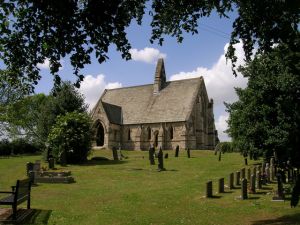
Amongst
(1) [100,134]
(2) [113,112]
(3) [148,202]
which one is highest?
(2) [113,112]

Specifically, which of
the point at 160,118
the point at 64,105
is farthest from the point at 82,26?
the point at 160,118

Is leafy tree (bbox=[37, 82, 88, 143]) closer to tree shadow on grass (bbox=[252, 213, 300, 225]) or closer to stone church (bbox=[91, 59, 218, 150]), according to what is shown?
stone church (bbox=[91, 59, 218, 150])

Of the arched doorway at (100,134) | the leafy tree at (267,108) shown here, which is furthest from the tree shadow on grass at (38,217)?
the arched doorway at (100,134)

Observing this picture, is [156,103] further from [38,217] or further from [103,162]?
[38,217]

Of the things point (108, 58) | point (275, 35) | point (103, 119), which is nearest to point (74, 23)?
point (108, 58)

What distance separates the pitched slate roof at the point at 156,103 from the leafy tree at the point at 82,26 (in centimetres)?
4432

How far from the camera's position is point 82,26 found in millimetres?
7422

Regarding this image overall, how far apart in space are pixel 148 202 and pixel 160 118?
40.0m

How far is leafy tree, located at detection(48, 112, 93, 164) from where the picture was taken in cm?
3328

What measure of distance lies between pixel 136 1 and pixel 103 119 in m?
47.4

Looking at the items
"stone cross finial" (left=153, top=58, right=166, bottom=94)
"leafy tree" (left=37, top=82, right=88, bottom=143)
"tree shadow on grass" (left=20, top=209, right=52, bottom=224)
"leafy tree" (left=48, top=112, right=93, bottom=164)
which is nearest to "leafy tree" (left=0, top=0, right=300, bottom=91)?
"tree shadow on grass" (left=20, top=209, right=52, bottom=224)

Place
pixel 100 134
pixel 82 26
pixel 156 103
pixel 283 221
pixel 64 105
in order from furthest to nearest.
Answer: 1. pixel 156 103
2. pixel 100 134
3. pixel 64 105
4. pixel 283 221
5. pixel 82 26

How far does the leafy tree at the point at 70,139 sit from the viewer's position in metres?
33.3

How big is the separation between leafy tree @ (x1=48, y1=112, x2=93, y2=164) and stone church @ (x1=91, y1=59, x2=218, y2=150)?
60.4 feet
